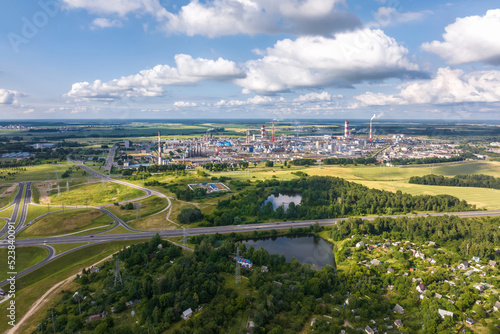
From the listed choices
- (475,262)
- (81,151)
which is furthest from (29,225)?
(81,151)

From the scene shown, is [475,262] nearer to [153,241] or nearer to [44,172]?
[153,241]

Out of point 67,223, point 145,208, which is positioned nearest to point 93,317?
point 67,223

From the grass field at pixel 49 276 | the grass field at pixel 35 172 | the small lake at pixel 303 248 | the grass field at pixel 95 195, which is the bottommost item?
the small lake at pixel 303 248

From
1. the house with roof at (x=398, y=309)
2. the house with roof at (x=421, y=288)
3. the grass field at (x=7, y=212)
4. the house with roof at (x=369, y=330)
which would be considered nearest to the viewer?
the house with roof at (x=369, y=330)

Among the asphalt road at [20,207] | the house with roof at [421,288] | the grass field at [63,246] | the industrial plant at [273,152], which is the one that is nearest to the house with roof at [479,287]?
the house with roof at [421,288]

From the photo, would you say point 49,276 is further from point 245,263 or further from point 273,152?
point 273,152

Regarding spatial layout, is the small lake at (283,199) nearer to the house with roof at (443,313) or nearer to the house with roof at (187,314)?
the house with roof at (443,313)
